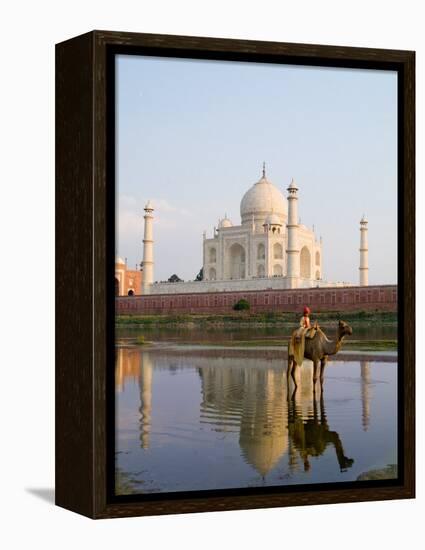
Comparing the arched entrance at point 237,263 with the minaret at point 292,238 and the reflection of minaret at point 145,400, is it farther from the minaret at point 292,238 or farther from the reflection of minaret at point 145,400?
the reflection of minaret at point 145,400

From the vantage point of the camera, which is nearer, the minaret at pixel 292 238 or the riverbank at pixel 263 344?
the riverbank at pixel 263 344

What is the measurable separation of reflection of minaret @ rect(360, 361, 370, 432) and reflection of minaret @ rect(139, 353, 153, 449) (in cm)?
159

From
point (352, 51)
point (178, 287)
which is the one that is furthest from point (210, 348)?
point (352, 51)

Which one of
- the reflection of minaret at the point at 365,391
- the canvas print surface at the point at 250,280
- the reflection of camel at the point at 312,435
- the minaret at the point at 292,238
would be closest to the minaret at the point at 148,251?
the canvas print surface at the point at 250,280

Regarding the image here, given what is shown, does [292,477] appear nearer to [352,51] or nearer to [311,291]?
[311,291]

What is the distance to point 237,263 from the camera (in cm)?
859

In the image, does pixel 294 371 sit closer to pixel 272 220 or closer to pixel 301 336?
pixel 301 336

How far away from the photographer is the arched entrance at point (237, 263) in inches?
327

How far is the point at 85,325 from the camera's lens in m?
7.65

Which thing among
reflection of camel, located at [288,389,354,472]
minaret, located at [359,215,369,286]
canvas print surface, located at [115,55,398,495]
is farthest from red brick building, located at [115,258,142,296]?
minaret, located at [359,215,369,286]

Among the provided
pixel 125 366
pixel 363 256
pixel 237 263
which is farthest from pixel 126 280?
pixel 363 256

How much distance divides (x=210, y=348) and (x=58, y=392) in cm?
113

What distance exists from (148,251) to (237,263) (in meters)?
0.89

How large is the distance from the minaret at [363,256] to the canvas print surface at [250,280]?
0.01 metres
